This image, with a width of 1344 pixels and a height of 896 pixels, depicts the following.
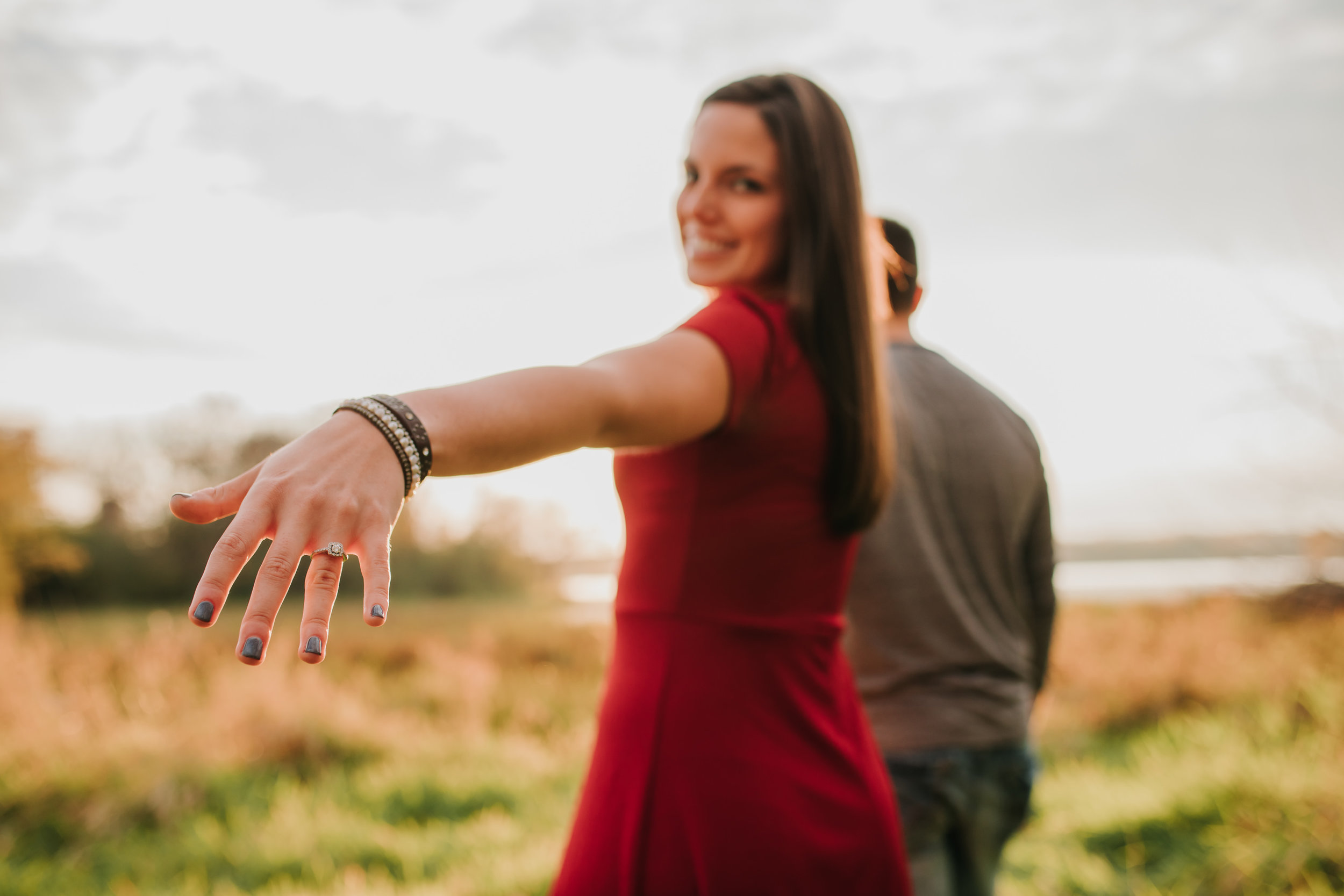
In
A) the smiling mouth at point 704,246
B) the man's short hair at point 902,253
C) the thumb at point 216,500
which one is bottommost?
the thumb at point 216,500

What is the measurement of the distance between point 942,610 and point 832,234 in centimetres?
125

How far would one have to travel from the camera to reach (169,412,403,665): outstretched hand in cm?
79

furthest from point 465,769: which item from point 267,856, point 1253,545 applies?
point 1253,545

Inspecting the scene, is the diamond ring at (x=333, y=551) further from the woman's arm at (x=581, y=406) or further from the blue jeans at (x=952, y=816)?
the blue jeans at (x=952, y=816)

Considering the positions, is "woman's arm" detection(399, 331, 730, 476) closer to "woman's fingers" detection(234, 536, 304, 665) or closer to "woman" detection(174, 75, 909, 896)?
"woman" detection(174, 75, 909, 896)

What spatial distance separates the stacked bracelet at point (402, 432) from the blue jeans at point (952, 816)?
1763 millimetres

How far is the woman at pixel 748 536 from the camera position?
1254 mm

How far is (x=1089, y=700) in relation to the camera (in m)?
7.75

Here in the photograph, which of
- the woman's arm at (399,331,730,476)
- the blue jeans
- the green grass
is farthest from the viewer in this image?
the green grass

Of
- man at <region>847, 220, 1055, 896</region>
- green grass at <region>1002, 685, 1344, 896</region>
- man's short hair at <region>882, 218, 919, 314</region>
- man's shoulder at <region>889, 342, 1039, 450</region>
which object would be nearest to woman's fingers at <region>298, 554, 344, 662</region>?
man at <region>847, 220, 1055, 896</region>

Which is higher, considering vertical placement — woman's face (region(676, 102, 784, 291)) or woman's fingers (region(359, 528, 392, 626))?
woman's face (region(676, 102, 784, 291))

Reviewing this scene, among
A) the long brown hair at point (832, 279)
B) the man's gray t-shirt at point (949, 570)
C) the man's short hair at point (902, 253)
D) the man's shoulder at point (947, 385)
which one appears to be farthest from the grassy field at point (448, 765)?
the long brown hair at point (832, 279)

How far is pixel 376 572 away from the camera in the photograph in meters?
0.80

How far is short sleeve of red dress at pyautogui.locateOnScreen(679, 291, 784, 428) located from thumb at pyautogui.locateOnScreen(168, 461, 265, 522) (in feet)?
1.91
